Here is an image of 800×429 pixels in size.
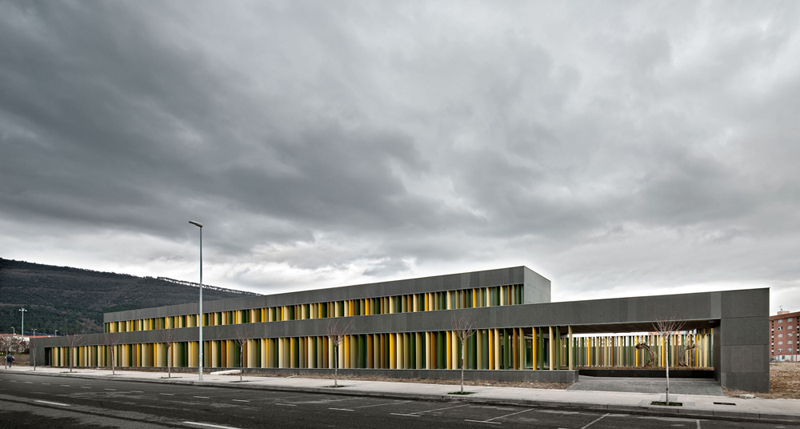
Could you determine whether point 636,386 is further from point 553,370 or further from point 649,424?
point 649,424

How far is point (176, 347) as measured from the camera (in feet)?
194

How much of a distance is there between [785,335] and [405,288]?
540 feet

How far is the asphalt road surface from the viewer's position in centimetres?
1577

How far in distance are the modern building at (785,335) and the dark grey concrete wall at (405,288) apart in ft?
482

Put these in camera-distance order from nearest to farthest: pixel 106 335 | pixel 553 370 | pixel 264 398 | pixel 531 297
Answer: pixel 264 398
pixel 553 370
pixel 531 297
pixel 106 335

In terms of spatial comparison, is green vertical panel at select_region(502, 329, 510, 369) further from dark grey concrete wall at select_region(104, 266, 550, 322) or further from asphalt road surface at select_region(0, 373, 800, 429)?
asphalt road surface at select_region(0, 373, 800, 429)

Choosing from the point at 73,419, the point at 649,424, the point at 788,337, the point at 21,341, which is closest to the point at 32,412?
the point at 73,419

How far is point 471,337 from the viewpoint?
115 feet

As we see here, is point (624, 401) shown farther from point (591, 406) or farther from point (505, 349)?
point (505, 349)

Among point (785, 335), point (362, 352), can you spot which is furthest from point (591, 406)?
point (785, 335)

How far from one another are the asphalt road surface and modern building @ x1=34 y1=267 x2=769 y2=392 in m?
6.58

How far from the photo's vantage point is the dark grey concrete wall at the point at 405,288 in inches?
1528

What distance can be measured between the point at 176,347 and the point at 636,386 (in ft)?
159

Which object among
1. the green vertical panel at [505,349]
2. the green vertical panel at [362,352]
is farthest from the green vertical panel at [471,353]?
the green vertical panel at [362,352]
